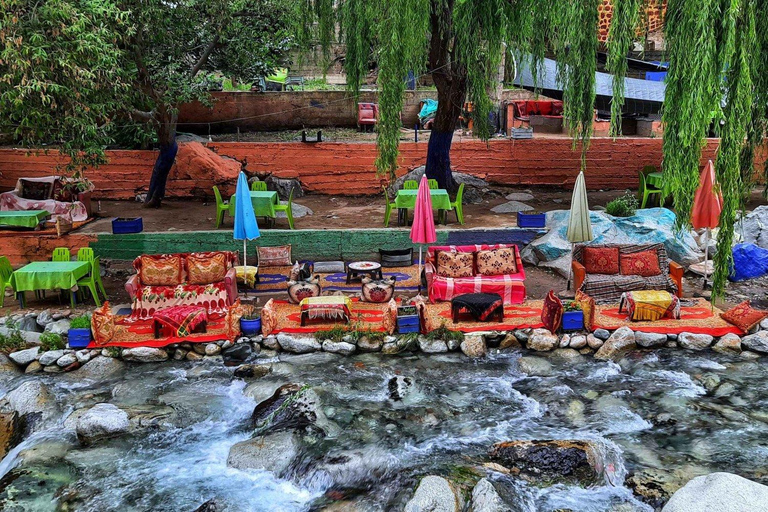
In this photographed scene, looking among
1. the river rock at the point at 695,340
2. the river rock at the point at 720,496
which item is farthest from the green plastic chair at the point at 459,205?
the river rock at the point at 720,496

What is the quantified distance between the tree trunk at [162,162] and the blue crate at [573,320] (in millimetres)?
8908

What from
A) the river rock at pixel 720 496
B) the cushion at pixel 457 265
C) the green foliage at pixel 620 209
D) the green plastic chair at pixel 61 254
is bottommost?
the river rock at pixel 720 496

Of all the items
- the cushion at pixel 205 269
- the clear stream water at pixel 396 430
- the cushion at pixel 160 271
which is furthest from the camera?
the cushion at pixel 205 269

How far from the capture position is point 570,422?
8.76m

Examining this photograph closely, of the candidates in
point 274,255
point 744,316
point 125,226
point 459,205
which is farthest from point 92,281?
point 744,316

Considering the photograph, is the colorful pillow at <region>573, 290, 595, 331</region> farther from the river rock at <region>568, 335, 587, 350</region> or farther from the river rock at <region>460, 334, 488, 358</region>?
the river rock at <region>460, 334, 488, 358</region>

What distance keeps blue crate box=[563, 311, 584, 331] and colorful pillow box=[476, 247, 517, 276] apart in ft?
4.80

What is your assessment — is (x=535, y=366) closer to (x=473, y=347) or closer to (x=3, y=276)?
(x=473, y=347)

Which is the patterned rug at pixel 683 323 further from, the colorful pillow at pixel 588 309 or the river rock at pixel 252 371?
the river rock at pixel 252 371

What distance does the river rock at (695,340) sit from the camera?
10.4 metres

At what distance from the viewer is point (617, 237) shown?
13664mm

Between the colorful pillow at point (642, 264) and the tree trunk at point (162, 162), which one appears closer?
the colorful pillow at point (642, 264)

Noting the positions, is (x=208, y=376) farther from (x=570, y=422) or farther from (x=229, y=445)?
(x=570, y=422)

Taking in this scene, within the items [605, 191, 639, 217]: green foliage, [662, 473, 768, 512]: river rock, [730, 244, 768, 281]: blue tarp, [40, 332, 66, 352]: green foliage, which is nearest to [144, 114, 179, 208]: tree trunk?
[40, 332, 66, 352]: green foliage
